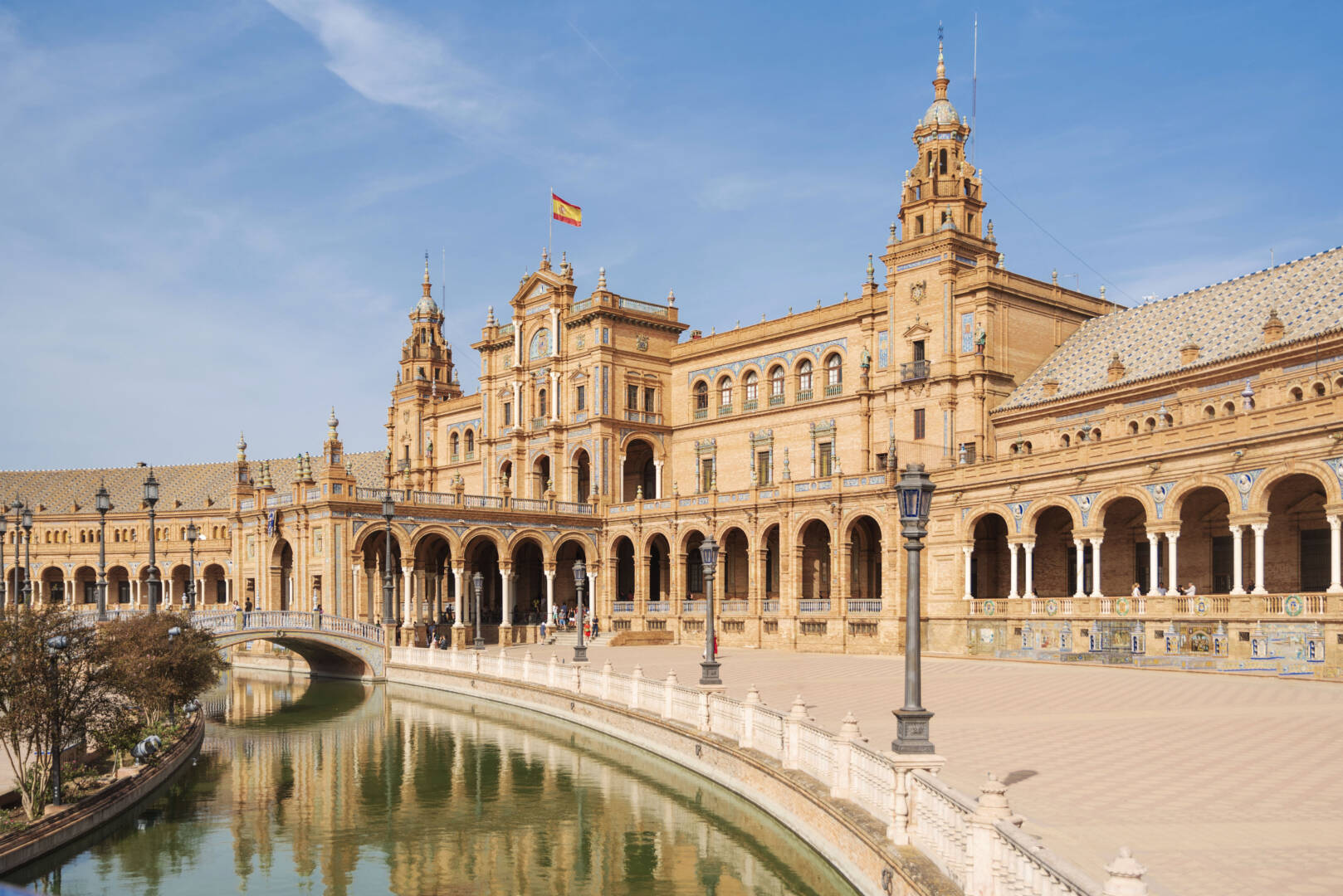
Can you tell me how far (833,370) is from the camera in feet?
172

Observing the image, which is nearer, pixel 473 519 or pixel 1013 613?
pixel 1013 613

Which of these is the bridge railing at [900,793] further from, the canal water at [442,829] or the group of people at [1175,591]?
the group of people at [1175,591]

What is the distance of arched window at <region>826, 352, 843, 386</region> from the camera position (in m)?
52.1

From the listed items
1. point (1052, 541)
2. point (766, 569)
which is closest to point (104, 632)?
point (1052, 541)

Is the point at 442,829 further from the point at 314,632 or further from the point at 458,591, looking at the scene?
the point at 458,591

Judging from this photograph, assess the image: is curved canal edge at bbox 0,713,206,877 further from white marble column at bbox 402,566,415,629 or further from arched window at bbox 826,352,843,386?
arched window at bbox 826,352,843,386

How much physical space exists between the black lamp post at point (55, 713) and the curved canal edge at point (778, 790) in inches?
394

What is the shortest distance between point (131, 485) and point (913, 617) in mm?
87174

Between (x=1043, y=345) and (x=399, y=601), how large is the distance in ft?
96.1

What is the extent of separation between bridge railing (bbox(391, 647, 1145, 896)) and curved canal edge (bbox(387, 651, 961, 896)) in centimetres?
18

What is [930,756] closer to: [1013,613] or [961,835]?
[961,835]

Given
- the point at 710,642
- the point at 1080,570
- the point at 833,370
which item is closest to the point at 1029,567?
the point at 1080,570

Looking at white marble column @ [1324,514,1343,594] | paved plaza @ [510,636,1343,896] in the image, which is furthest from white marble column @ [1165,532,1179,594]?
white marble column @ [1324,514,1343,594]

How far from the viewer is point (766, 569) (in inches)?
2088
